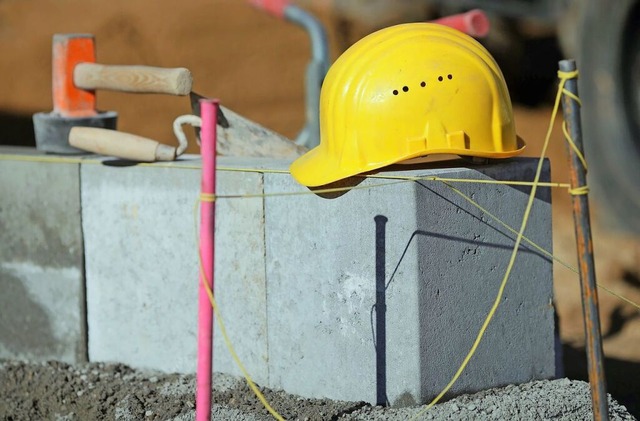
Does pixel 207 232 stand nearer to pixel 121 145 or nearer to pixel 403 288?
pixel 403 288

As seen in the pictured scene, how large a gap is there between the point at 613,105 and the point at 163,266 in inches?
149

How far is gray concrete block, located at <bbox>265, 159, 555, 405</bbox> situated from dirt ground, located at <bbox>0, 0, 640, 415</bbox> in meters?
4.26

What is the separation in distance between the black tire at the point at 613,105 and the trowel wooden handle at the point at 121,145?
366 centimetres

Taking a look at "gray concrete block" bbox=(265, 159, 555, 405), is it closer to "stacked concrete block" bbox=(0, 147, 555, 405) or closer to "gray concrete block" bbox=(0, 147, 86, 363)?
"stacked concrete block" bbox=(0, 147, 555, 405)

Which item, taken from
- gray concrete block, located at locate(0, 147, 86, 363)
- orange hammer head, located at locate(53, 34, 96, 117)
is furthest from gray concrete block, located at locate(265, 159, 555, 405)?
orange hammer head, located at locate(53, 34, 96, 117)

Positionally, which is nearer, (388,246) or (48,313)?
(388,246)

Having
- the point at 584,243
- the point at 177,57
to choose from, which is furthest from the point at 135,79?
→ the point at 177,57

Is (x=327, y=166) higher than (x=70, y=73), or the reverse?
(x=70, y=73)

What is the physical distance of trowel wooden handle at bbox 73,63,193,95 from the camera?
4.18 meters

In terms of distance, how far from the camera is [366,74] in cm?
370

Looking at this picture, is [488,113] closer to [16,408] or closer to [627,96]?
[16,408]

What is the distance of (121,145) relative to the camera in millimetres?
4238

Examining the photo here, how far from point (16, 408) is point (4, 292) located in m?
0.69

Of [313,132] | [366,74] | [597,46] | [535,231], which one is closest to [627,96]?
[597,46]
